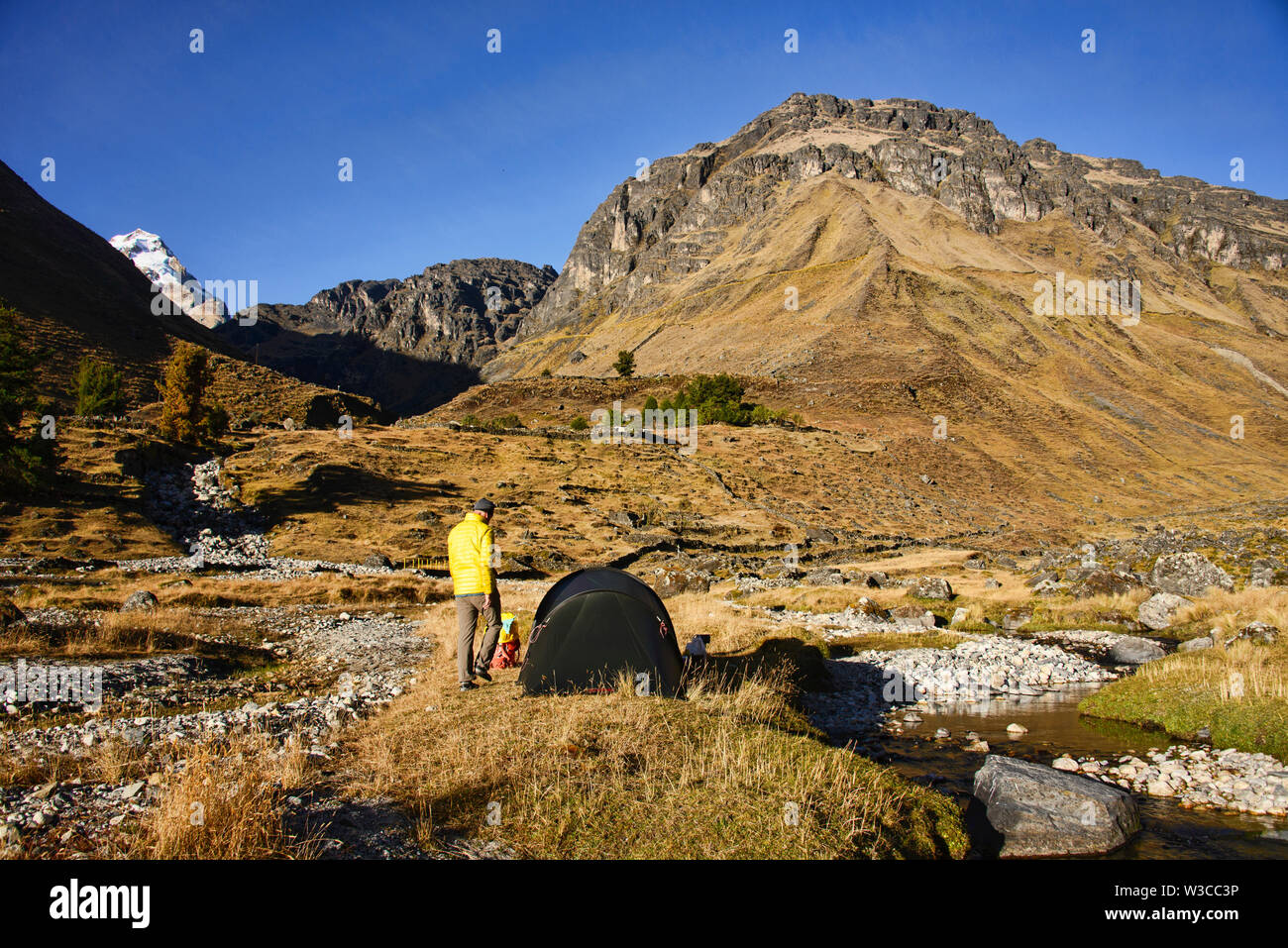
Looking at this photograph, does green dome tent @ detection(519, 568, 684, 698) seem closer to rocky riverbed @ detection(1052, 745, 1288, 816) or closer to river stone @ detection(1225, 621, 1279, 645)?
rocky riverbed @ detection(1052, 745, 1288, 816)

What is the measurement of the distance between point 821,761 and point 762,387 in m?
85.6

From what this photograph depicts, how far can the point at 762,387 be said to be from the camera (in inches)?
3536

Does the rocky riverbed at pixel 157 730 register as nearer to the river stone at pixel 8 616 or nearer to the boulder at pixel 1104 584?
the river stone at pixel 8 616

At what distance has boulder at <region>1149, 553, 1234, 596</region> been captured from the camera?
936 inches

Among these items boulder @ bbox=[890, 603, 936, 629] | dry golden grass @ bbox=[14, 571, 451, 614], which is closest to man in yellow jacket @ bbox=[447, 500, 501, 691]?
dry golden grass @ bbox=[14, 571, 451, 614]

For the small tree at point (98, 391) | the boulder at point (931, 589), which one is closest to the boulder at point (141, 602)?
the boulder at point (931, 589)

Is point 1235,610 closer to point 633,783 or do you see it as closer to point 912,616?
point 912,616

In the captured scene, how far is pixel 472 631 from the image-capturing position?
438 inches

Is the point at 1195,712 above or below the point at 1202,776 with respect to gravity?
above

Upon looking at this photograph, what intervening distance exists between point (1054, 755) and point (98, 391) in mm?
69875

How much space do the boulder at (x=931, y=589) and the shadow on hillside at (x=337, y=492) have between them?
30.7 metres

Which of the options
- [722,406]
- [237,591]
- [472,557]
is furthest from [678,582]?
[722,406]

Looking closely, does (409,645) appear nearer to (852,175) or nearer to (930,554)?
(930,554)
